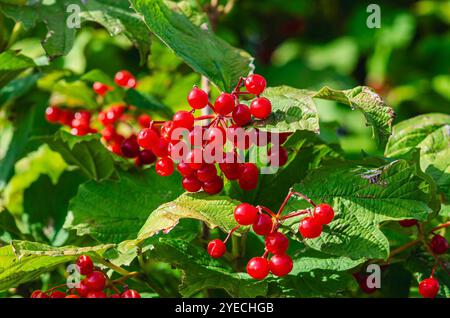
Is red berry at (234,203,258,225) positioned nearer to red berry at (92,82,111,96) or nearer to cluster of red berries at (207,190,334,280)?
cluster of red berries at (207,190,334,280)

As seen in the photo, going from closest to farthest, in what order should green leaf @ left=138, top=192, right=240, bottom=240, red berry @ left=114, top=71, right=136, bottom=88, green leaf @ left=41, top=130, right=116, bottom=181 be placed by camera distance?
1. green leaf @ left=138, top=192, right=240, bottom=240
2. green leaf @ left=41, top=130, right=116, bottom=181
3. red berry @ left=114, top=71, right=136, bottom=88

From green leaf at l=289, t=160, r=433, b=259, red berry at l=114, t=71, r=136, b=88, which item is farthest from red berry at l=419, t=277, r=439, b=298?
red berry at l=114, t=71, r=136, b=88

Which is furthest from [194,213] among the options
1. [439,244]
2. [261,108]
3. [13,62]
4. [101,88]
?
[101,88]

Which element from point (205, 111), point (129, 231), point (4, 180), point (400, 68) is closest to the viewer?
point (129, 231)

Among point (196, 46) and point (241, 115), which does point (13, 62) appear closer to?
point (196, 46)

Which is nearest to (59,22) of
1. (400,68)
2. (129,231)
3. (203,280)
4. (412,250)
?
(129,231)

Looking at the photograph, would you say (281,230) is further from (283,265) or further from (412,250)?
(412,250)
